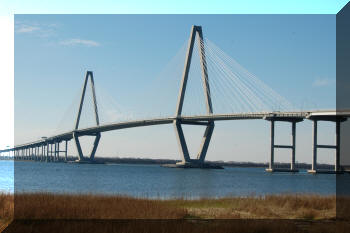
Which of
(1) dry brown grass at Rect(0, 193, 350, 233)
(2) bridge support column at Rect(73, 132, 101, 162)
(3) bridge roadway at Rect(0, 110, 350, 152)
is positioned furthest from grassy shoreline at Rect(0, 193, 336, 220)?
(2) bridge support column at Rect(73, 132, 101, 162)

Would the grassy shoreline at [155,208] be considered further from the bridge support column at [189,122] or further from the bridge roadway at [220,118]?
the bridge support column at [189,122]

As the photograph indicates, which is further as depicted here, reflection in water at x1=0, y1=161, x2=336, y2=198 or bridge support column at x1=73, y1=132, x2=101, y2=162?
bridge support column at x1=73, y1=132, x2=101, y2=162

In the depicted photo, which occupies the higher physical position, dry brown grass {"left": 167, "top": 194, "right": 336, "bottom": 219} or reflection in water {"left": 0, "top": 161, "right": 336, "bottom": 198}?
dry brown grass {"left": 167, "top": 194, "right": 336, "bottom": 219}

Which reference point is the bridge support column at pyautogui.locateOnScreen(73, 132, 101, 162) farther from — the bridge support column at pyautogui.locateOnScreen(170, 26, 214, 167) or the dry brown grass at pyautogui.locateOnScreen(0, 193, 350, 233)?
the dry brown grass at pyautogui.locateOnScreen(0, 193, 350, 233)

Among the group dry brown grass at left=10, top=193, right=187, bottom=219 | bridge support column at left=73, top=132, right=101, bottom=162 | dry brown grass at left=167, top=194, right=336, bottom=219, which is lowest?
bridge support column at left=73, top=132, right=101, bottom=162

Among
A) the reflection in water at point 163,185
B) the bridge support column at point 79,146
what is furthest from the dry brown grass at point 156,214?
the bridge support column at point 79,146

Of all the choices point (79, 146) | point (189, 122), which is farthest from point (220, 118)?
point (79, 146)

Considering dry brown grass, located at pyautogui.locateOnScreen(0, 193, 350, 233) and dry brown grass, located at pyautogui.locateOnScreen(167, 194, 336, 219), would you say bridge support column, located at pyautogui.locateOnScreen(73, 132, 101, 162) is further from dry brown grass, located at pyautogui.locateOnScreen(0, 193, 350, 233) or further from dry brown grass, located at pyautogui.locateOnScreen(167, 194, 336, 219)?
dry brown grass, located at pyautogui.locateOnScreen(0, 193, 350, 233)

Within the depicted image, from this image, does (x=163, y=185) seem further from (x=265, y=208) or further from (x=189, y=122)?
(x=189, y=122)

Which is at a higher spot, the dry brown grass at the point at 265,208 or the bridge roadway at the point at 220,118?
the bridge roadway at the point at 220,118

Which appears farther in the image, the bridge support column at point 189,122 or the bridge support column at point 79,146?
the bridge support column at point 79,146

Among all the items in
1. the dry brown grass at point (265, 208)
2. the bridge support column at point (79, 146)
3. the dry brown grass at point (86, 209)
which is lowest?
the bridge support column at point (79, 146)

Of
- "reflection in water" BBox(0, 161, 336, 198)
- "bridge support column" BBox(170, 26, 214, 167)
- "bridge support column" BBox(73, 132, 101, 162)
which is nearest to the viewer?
"reflection in water" BBox(0, 161, 336, 198)

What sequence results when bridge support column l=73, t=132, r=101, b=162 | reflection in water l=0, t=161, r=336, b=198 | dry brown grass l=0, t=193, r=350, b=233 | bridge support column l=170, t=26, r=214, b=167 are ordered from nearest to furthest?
dry brown grass l=0, t=193, r=350, b=233
reflection in water l=0, t=161, r=336, b=198
bridge support column l=170, t=26, r=214, b=167
bridge support column l=73, t=132, r=101, b=162
